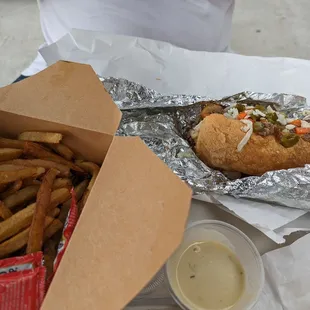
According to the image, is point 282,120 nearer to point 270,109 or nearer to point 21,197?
point 270,109

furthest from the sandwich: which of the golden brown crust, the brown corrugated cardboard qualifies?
the brown corrugated cardboard

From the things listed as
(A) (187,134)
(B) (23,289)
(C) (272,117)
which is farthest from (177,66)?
(B) (23,289)

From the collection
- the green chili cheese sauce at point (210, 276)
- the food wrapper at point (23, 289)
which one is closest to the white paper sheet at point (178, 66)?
the green chili cheese sauce at point (210, 276)

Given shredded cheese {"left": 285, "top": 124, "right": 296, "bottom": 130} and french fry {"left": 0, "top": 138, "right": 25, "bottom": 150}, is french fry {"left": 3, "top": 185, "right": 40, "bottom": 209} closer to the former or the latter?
french fry {"left": 0, "top": 138, "right": 25, "bottom": 150}

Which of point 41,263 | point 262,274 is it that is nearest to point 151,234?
point 41,263

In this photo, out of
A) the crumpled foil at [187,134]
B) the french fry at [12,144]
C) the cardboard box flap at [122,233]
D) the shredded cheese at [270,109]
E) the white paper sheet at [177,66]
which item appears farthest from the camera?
the white paper sheet at [177,66]

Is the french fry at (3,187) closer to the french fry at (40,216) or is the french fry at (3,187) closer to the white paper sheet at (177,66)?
the french fry at (40,216)

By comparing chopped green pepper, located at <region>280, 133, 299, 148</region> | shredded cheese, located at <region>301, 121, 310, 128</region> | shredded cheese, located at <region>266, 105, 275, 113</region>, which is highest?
shredded cheese, located at <region>266, 105, 275, 113</region>

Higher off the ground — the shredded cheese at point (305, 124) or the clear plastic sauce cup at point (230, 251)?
the clear plastic sauce cup at point (230, 251)
